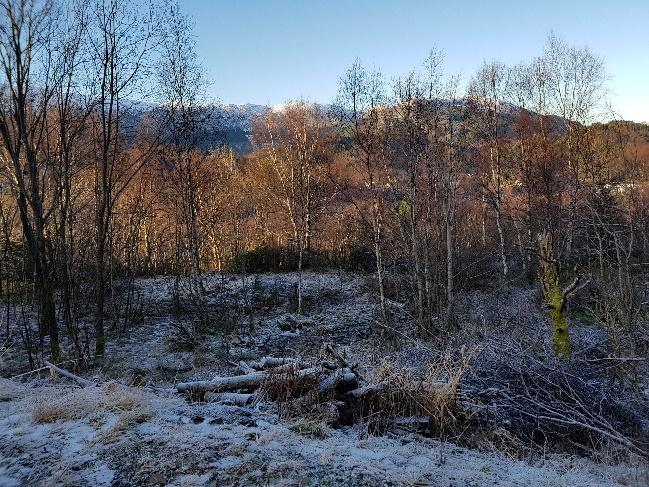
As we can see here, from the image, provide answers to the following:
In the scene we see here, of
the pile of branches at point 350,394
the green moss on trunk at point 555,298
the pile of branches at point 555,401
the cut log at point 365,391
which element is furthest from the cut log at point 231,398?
the green moss on trunk at point 555,298

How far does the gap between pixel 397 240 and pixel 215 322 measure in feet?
19.2

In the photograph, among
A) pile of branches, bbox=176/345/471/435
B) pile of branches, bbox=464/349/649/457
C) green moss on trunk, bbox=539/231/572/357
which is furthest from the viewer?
green moss on trunk, bbox=539/231/572/357

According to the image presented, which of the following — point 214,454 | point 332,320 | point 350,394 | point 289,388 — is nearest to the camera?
point 214,454

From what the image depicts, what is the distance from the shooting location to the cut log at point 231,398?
4742 millimetres

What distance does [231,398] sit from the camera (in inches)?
189

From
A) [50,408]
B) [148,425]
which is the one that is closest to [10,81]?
[50,408]

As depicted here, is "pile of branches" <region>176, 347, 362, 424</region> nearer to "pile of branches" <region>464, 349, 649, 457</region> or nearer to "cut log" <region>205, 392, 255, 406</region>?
"cut log" <region>205, 392, 255, 406</region>

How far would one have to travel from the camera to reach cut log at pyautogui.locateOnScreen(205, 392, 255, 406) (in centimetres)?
474

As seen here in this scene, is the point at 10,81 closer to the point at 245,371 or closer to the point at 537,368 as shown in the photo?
the point at 245,371

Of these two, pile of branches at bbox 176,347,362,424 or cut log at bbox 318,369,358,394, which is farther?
cut log at bbox 318,369,358,394

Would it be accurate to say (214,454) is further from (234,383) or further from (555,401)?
(555,401)

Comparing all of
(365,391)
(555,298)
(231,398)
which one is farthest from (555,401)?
(231,398)

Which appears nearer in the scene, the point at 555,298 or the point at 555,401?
the point at 555,401

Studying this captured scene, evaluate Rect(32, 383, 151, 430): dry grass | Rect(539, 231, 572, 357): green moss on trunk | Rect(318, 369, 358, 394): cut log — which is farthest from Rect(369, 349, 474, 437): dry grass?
Rect(539, 231, 572, 357): green moss on trunk
